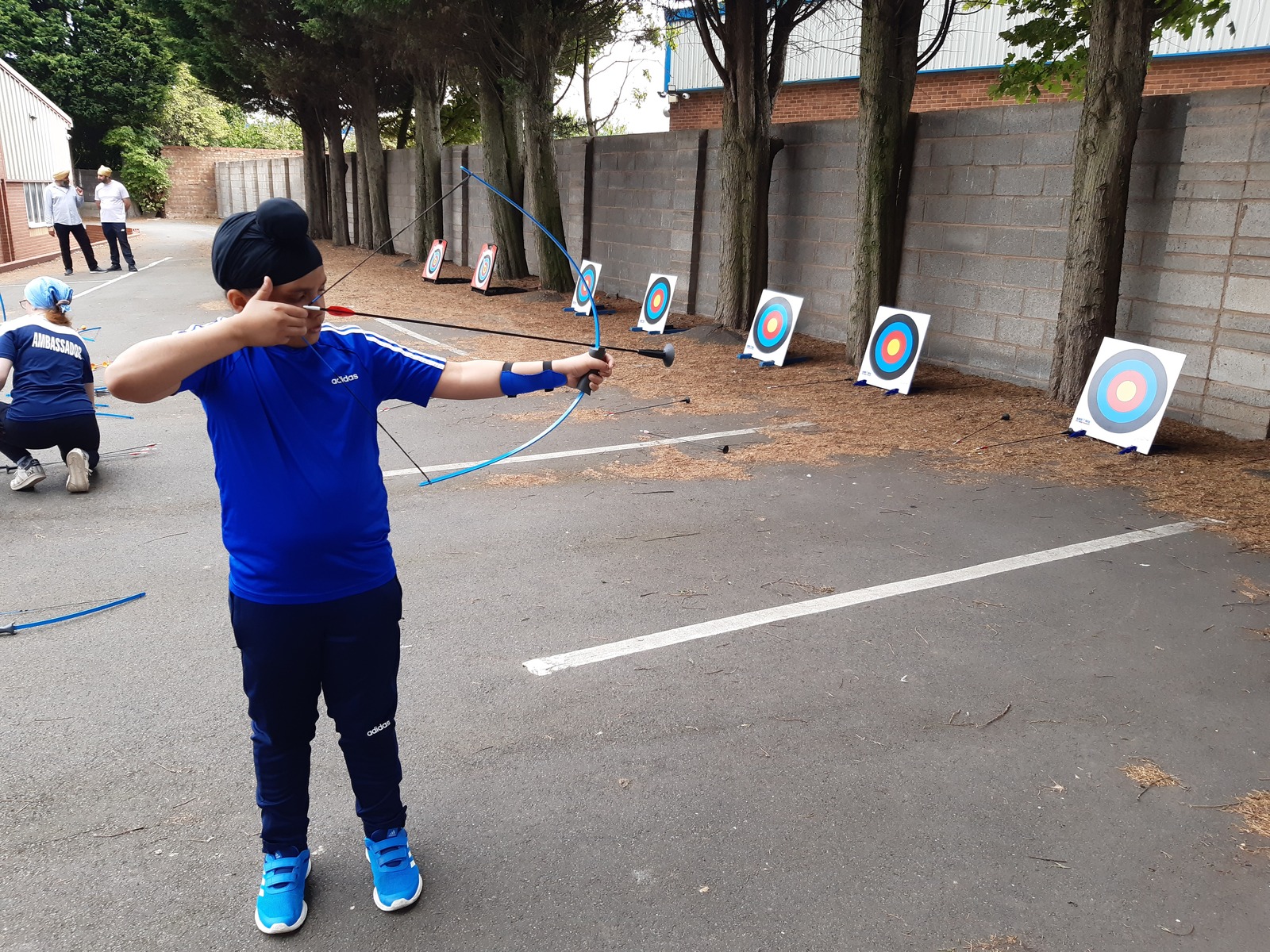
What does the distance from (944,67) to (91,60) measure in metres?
34.1

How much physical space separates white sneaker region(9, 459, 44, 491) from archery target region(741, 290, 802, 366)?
6259 mm

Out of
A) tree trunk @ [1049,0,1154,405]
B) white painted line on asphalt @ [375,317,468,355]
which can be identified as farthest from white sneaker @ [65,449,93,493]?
tree trunk @ [1049,0,1154,405]

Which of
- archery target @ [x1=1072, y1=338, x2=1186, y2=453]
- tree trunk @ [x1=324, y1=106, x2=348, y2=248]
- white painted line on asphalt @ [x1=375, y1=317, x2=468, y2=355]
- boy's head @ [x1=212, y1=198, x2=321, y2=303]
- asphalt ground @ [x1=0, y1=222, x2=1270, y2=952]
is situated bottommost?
asphalt ground @ [x1=0, y1=222, x2=1270, y2=952]

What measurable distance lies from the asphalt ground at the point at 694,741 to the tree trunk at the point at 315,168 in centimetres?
2191

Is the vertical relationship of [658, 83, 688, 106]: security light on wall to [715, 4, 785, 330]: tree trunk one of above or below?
Answer: above

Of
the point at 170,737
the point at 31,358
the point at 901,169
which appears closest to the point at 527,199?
the point at 901,169

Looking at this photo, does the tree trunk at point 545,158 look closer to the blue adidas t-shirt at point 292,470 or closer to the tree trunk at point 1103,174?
the tree trunk at point 1103,174

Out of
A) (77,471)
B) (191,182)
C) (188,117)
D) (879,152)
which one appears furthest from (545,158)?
(188,117)

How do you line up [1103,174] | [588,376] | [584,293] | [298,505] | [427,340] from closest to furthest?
1. [298,505]
2. [588,376]
3. [1103,174]
4. [427,340]
5. [584,293]

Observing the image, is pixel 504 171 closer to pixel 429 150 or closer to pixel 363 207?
pixel 429 150

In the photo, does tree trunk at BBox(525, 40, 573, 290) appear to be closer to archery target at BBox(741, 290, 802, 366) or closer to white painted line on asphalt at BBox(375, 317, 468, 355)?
white painted line on asphalt at BBox(375, 317, 468, 355)

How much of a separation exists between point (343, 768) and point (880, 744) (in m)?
1.66

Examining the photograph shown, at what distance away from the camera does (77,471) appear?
219 inches

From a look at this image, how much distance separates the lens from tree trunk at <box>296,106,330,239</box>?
24.5 meters
